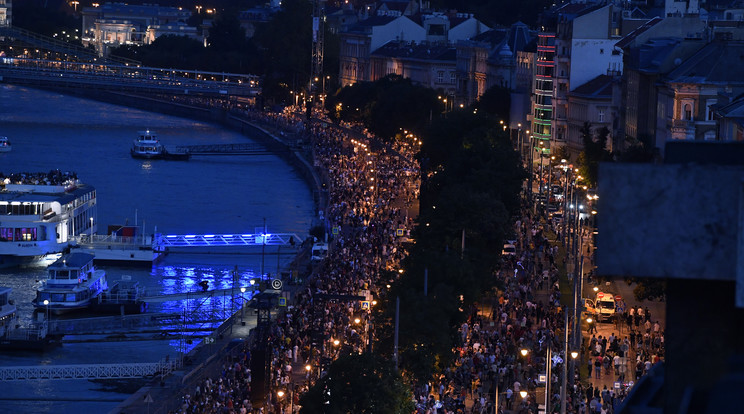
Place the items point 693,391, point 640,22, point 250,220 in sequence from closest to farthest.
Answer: point 693,391
point 250,220
point 640,22

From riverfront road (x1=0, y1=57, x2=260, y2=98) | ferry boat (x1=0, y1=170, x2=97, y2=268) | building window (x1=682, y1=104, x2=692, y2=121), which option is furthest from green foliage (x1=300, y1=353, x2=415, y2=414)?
riverfront road (x1=0, y1=57, x2=260, y2=98)

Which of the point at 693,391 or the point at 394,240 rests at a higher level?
the point at 693,391

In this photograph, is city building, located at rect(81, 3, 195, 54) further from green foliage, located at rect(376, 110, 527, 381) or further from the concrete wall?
the concrete wall

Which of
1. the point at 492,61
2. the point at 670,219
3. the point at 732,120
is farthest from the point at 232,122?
the point at 670,219

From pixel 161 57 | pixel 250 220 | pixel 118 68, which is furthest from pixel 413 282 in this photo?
pixel 161 57

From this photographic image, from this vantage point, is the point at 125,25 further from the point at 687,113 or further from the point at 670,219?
the point at 670,219

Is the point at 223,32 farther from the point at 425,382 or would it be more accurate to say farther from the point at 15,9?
the point at 425,382
